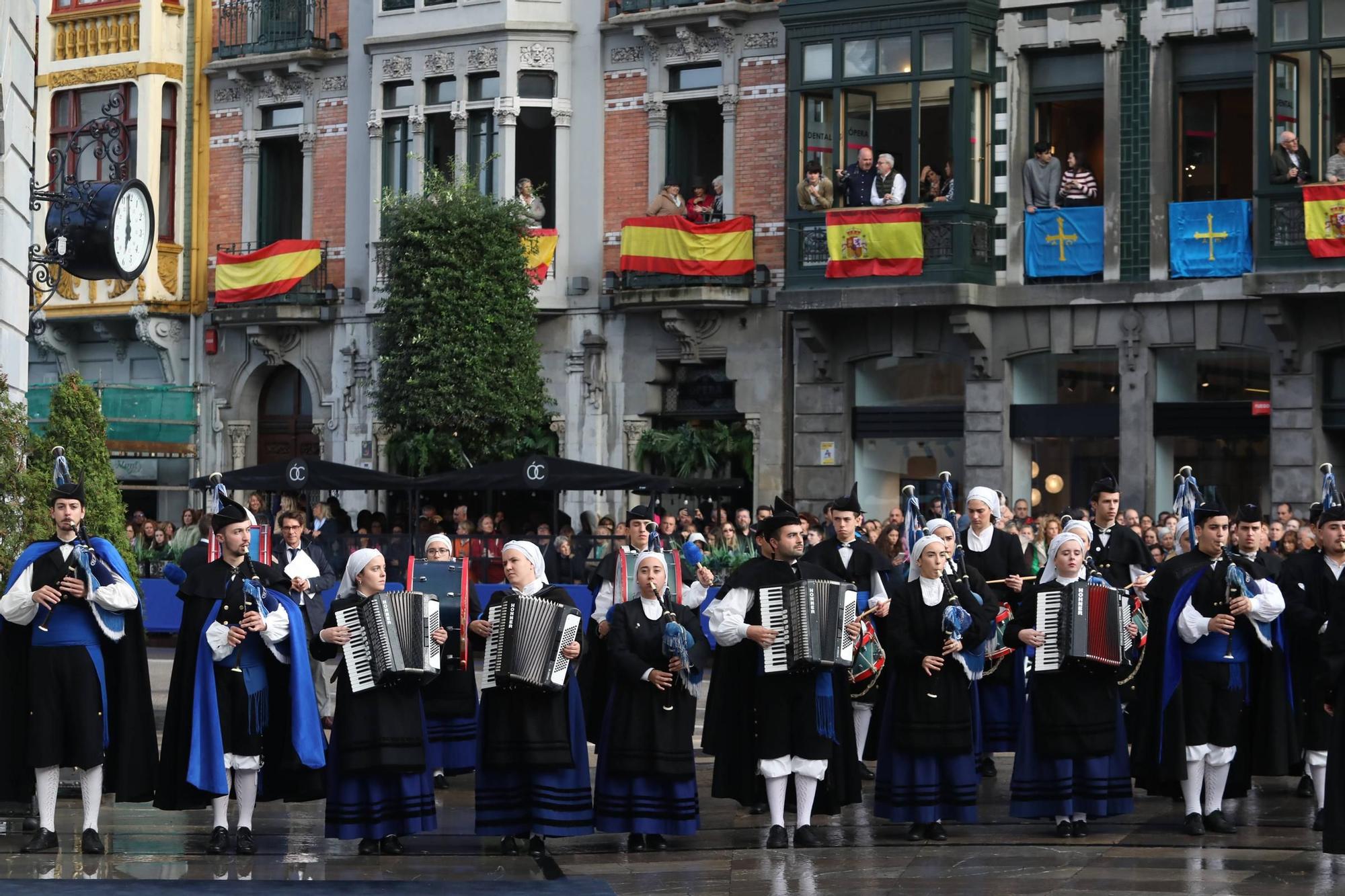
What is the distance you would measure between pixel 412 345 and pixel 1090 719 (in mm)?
20170

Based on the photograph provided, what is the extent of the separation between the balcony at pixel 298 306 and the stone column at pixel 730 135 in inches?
267

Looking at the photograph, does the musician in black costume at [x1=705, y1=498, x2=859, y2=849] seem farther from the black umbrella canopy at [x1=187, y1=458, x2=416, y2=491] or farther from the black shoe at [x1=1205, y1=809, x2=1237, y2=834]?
the black umbrella canopy at [x1=187, y1=458, x2=416, y2=491]

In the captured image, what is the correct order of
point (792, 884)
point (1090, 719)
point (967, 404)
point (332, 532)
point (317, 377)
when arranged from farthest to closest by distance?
1. point (317, 377)
2. point (967, 404)
3. point (332, 532)
4. point (1090, 719)
5. point (792, 884)

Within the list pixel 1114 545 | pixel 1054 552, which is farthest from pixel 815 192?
pixel 1054 552

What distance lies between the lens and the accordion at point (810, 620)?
13.5 metres

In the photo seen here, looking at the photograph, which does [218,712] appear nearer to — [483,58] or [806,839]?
[806,839]

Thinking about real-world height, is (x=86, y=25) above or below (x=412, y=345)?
above

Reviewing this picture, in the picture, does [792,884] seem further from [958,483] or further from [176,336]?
[176,336]

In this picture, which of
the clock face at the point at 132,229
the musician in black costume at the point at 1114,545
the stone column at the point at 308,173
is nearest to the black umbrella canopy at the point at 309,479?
the stone column at the point at 308,173

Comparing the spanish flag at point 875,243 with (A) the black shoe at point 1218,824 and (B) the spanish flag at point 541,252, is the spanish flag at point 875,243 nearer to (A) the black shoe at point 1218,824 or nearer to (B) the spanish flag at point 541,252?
(B) the spanish flag at point 541,252

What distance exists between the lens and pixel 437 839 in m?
14.0

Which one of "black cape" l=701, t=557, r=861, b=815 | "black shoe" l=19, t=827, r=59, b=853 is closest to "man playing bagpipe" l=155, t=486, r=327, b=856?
"black shoe" l=19, t=827, r=59, b=853

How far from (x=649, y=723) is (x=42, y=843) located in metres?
3.55

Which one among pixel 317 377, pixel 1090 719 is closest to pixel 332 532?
pixel 317 377
